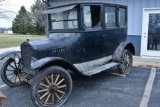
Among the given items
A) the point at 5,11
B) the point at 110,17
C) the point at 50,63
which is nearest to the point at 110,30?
the point at 110,17

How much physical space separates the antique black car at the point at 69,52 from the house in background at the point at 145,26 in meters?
2.27

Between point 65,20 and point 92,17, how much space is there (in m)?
0.70

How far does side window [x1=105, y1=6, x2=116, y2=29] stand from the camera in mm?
5398

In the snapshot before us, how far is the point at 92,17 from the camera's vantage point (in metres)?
5.11

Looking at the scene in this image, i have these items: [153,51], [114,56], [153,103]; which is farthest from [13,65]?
[153,51]

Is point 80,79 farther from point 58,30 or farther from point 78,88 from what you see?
point 58,30

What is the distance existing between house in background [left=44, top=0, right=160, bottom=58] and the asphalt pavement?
232 centimetres

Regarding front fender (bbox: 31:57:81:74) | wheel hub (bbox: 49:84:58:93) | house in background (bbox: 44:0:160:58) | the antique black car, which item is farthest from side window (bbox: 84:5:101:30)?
house in background (bbox: 44:0:160:58)

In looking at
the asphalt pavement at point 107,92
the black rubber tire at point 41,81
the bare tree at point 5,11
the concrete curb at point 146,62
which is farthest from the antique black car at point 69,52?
the bare tree at point 5,11

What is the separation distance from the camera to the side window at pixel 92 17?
4941mm

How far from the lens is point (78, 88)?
4.98 metres

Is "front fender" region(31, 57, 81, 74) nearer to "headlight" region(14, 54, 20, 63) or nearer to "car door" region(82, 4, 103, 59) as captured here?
"car door" region(82, 4, 103, 59)

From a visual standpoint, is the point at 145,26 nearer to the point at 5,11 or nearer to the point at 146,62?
the point at 146,62

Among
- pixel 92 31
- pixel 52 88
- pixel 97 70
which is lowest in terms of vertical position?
pixel 52 88
